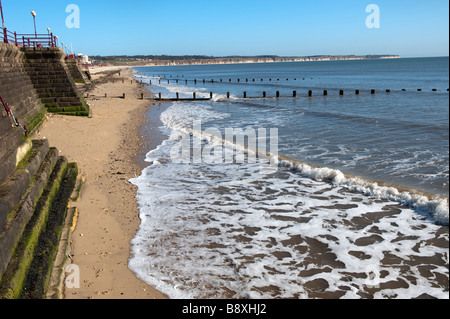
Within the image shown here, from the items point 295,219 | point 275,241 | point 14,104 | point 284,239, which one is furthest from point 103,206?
point 14,104

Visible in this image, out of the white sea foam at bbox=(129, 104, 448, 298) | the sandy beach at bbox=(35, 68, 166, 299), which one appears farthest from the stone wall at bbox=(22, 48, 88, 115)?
the white sea foam at bbox=(129, 104, 448, 298)

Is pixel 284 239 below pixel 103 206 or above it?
below

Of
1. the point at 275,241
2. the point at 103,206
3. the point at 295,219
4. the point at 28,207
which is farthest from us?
the point at 103,206

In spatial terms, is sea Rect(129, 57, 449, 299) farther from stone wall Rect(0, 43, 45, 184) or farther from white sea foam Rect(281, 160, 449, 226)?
stone wall Rect(0, 43, 45, 184)

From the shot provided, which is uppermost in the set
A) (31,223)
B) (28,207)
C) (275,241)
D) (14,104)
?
(14,104)

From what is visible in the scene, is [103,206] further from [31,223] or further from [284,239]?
[284,239]

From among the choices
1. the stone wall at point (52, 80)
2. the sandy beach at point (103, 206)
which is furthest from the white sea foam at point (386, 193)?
the stone wall at point (52, 80)

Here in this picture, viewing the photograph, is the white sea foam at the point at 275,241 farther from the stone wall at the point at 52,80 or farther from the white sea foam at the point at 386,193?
the stone wall at the point at 52,80

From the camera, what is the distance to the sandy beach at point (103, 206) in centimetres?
520

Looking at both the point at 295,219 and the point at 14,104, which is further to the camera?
the point at 14,104

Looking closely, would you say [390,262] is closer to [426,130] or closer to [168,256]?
[168,256]

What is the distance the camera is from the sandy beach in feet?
17.0

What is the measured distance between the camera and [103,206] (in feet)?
26.5

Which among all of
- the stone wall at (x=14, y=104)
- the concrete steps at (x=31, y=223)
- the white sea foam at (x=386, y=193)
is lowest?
the white sea foam at (x=386, y=193)
